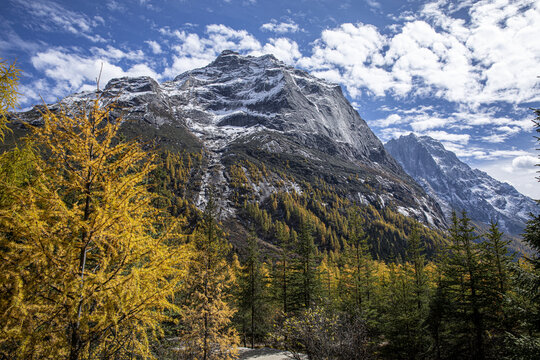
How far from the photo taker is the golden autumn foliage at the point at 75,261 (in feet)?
10.8

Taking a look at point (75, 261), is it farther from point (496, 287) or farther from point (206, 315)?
point (496, 287)

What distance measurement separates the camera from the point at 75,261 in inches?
149

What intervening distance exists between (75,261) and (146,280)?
109 cm

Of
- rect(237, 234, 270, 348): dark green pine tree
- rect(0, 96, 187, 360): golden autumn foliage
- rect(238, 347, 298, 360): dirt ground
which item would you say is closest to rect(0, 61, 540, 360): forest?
rect(0, 96, 187, 360): golden autumn foliage

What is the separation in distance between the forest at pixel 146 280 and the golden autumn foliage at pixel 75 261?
2 centimetres

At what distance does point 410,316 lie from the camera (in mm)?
15703

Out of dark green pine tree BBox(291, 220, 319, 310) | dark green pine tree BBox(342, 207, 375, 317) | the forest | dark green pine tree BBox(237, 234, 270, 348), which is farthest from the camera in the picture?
dark green pine tree BBox(237, 234, 270, 348)

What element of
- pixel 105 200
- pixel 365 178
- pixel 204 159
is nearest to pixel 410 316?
pixel 105 200

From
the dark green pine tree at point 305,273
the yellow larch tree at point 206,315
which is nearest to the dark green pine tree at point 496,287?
the dark green pine tree at point 305,273

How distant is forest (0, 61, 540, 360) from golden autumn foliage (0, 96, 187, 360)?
0.07 ft

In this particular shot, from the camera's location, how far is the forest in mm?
3449

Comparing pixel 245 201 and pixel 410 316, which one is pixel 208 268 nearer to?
pixel 410 316

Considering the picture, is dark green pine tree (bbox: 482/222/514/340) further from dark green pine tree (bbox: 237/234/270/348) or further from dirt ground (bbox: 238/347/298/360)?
dark green pine tree (bbox: 237/234/270/348)

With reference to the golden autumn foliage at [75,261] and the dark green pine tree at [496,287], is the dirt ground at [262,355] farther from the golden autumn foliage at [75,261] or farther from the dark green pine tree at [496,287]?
the golden autumn foliage at [75,261]
